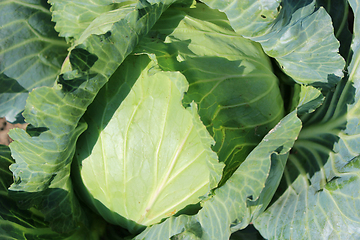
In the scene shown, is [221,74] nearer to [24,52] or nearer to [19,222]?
[24,52]

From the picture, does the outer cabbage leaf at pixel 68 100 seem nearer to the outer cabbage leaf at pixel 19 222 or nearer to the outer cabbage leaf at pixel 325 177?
the outer cabbage leaf at pixel 19 222

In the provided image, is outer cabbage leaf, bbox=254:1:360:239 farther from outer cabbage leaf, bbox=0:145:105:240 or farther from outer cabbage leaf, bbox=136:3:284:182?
outer cabbage leaf, bbox=0:145:105:240

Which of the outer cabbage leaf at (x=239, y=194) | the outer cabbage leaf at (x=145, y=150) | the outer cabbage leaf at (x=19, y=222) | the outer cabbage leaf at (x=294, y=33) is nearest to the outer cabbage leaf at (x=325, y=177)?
the outer cabbage leaf at (x=294, y=33)

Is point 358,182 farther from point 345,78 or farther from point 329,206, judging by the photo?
point 345,78

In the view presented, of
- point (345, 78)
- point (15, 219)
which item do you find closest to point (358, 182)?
point (345, 78)

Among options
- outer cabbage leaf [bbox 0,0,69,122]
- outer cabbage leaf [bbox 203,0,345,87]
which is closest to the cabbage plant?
outer cabbage leaf [bbox 203,0,345,87]

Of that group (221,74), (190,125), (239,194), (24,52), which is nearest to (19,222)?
(24,52)
